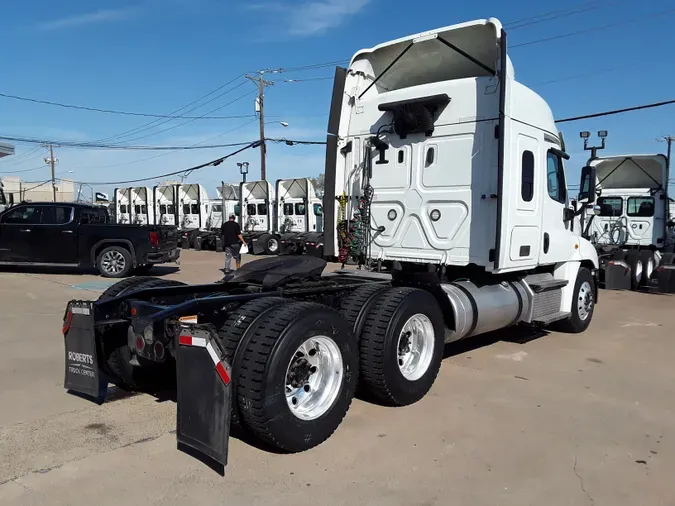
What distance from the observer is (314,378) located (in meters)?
4.11

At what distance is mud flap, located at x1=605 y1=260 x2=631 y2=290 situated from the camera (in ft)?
43.2

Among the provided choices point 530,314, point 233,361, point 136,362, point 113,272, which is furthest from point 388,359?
point 113,272

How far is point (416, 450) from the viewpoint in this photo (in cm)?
394

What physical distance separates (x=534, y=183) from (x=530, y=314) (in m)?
1.63

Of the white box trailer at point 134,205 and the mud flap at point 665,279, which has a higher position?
the white box trailer at point 134,205

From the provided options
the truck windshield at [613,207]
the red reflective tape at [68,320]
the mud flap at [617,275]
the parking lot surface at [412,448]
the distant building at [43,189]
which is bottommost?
the parking lot surface at [412,448]

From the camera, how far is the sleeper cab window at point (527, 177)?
20.8 feet

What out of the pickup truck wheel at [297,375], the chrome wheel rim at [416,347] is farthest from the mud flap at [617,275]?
the pickup truck wheel at [297,375]

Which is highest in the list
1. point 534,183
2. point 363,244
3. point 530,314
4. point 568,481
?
point 534,183

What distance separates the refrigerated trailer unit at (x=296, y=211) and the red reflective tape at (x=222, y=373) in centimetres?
1972

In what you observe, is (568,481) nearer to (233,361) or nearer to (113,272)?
(233,361)

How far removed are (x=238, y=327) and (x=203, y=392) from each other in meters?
0.55

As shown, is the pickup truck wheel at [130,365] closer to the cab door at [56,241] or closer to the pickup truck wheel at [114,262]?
the pickup truck wheel at [114,262]

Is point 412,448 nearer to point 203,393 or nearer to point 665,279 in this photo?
point 203,393
